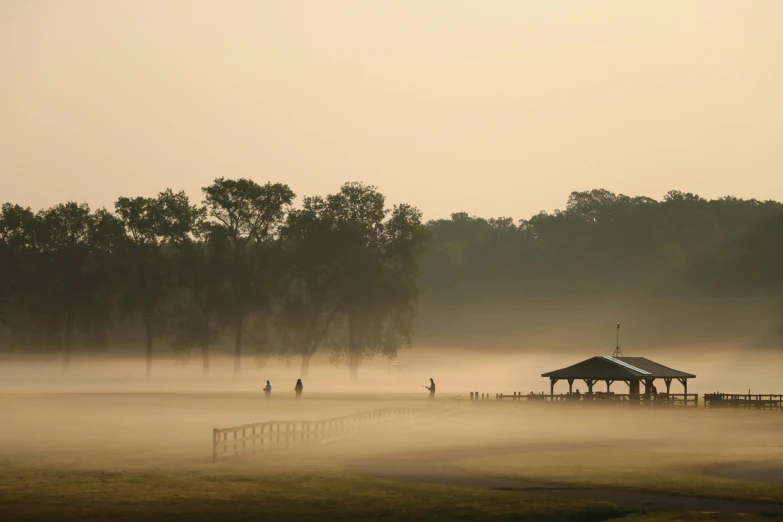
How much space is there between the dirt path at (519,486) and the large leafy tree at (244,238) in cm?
8691

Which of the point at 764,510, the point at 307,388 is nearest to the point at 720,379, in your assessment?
the point at 307,388

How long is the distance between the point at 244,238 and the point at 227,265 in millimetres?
4317

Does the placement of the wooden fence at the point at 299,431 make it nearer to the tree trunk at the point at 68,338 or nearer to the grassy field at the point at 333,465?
the grassy field at the point at 333,465

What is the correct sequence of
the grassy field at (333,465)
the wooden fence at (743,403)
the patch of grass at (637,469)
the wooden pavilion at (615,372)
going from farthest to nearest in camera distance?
the wooden fence at (743,403), the wooden pavilion at (615,372), the patch of grass at (637,469), the grassy field at (333,465)

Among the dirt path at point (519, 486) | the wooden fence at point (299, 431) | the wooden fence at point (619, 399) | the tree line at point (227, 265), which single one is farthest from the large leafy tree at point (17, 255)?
the dirt path at point (519, 486)

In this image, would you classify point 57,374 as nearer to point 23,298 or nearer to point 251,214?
point 23,298

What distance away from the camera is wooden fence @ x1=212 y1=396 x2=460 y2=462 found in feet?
176

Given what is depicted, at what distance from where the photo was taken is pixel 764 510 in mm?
38812

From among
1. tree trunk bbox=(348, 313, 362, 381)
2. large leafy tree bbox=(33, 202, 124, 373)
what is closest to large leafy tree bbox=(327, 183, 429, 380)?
tree trunk bbox=(348, 313, 362, 381)

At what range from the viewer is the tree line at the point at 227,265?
142375 mm

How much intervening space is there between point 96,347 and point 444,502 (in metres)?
Answer: 113

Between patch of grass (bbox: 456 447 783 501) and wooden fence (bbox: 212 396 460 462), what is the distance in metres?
8.68

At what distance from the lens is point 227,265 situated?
141875mm

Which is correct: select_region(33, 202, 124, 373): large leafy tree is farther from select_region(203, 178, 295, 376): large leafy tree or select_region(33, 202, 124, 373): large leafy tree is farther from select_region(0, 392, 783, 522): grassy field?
select_region(0, 392, 783, 522): grassy field
